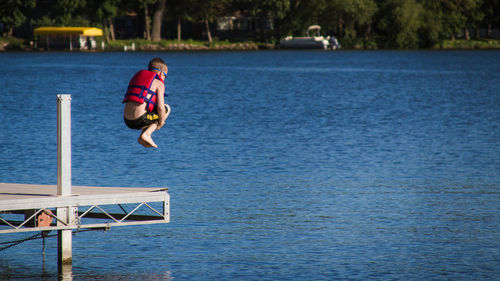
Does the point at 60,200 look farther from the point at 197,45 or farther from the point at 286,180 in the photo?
the point at 197,45

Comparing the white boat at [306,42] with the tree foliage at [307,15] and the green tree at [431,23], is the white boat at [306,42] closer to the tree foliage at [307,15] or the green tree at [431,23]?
the tree foliage at [307,15]

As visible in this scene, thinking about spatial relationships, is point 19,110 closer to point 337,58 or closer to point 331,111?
point 331,111

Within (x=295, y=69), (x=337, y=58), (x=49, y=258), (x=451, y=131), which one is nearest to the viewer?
(x=49, y=258)

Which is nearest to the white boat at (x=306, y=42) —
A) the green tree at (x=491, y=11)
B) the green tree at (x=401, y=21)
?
the green tree at (x=401, y=21)

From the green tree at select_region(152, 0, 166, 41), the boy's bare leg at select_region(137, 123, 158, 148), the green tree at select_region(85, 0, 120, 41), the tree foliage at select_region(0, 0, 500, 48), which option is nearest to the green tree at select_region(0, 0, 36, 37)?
the tree foliage at select_region(0, 0, 500, 48)

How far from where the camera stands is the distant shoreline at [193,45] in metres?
148

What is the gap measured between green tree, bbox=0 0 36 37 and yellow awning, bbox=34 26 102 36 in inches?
131

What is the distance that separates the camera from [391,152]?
35.6 m

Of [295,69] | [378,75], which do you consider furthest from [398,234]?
[295,69]

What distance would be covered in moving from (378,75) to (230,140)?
58772mm

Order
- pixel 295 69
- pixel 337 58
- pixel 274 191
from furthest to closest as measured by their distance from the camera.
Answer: pixel 337 58 → pixel 295 69 → pixel 274 191

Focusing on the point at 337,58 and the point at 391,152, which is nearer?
the point at 391,152

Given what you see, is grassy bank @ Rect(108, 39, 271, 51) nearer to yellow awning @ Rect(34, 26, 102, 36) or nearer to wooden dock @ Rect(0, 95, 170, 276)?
yellow awning @ Rect(34, 26, 102, 36)

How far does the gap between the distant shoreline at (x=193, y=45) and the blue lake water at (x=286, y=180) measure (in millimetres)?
77806
